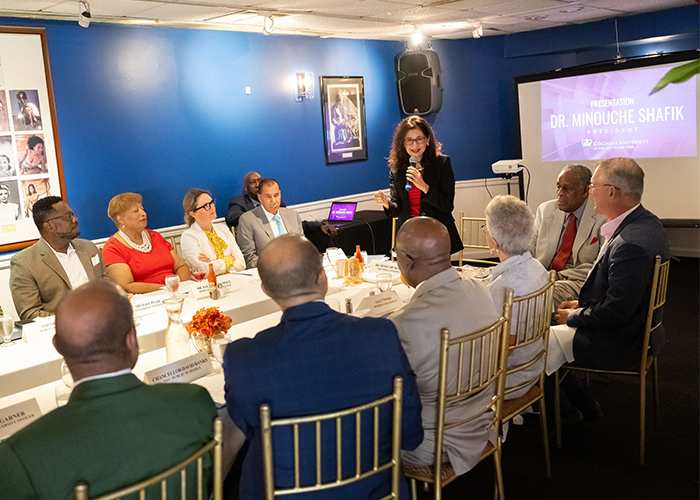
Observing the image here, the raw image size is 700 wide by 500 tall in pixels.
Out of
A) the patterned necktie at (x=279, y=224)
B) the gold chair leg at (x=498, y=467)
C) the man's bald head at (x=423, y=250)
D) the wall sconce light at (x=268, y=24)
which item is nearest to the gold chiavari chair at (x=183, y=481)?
the man's bald head at (x=423, y=250)

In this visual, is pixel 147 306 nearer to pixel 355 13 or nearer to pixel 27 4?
pixel 27 4

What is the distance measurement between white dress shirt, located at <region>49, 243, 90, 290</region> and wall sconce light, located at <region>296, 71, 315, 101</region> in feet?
11.8

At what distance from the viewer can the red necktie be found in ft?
12.8

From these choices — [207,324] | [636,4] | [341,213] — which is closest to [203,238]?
[207,324]

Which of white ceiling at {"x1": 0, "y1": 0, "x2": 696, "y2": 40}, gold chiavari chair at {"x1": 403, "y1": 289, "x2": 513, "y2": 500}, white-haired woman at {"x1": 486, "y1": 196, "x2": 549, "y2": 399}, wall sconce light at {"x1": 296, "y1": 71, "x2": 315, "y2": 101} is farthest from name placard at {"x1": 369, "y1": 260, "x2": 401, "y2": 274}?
wall sconce light at {"x1": 296, "y1": 71, "x2": 315, "y2": 101}

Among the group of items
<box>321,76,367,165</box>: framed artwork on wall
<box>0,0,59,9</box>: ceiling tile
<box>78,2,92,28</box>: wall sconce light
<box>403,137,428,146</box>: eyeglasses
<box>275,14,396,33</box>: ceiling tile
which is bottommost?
<box>403,137,428,146</box>: eyeglasses

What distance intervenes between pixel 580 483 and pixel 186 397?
212 cm

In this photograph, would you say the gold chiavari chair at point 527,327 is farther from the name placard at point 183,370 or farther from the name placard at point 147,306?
the name placard at point 147,306

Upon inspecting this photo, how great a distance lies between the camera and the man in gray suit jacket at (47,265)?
3.57m

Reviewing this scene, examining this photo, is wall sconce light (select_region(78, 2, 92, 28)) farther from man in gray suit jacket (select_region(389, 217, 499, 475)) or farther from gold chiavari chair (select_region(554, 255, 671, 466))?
gold chiavari chair (select_region(554, 255, 671, 466))

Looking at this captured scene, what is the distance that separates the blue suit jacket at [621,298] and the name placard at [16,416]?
7.58 ft

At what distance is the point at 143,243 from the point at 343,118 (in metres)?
3.57

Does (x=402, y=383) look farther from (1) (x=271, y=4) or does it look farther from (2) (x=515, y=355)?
(1) (x=271, y=4)

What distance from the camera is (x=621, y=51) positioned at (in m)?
7.57
